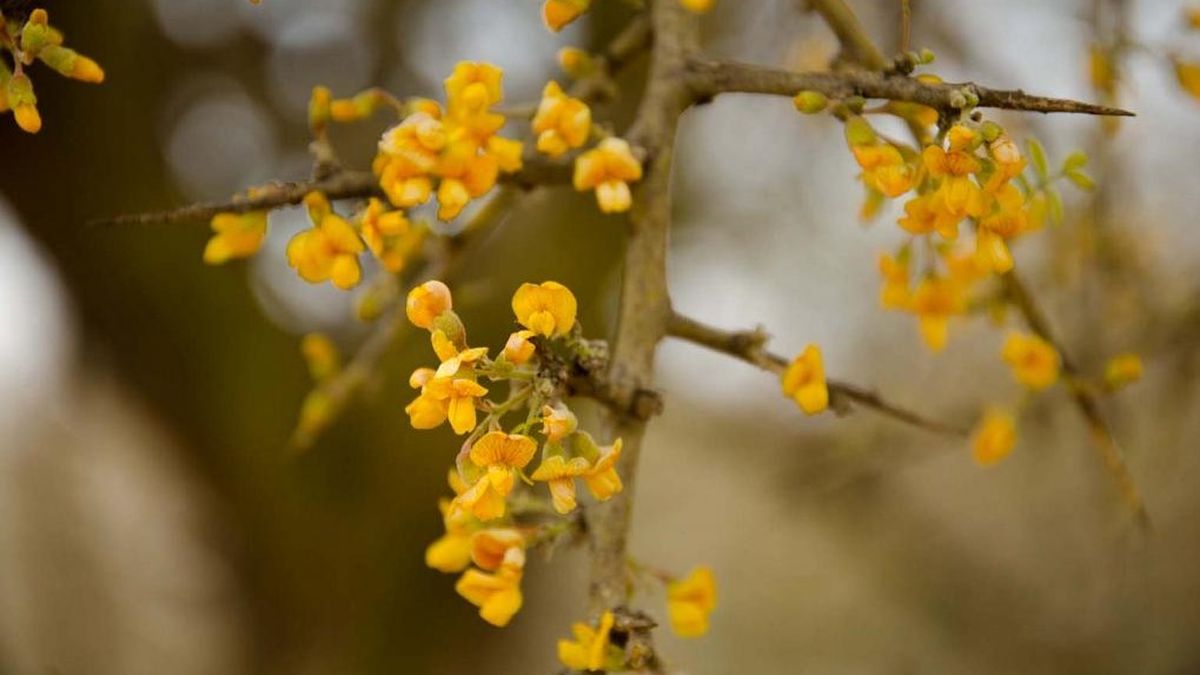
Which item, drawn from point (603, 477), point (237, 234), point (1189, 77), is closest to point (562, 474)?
point (603, 477)

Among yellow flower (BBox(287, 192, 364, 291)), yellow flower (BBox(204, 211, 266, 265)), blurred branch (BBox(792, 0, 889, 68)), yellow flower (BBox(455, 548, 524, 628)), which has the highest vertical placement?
blurred branch (BBox(792, 0, 889, 68))

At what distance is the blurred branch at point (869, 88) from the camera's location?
1.45 ft

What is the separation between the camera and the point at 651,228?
61cm

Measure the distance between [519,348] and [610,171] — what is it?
15 cm

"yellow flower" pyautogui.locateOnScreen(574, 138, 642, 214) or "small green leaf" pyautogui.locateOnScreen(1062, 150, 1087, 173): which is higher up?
"small green leaf" pyautogui.locateOnScreen(1062, 150, 1087, 173)

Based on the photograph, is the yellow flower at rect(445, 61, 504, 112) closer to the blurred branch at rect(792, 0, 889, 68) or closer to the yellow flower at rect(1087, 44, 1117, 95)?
the blurred branch at rect(792, 0, 889, 68)

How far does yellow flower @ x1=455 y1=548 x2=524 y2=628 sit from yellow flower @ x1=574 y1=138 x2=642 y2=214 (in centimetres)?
17

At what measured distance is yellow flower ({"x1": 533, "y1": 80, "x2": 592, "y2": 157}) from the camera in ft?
1.72

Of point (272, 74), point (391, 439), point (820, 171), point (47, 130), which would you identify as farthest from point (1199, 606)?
point (47, 130)

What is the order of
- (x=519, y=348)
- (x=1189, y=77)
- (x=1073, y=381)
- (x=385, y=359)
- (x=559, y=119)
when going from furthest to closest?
(x=385, y=359) → (x=1189, y=77) → (x=1073, y=381) → (x=559, y=119) → (x=519, y=348)

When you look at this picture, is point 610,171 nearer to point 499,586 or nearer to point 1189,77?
point 499,586

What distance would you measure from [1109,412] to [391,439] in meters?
1.05

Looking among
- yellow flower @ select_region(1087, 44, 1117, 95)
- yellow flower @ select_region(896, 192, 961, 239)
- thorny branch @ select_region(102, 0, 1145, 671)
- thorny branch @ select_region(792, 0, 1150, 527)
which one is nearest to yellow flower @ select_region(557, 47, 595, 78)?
thorny branch @ select_region(102, 0, 1145, 671)

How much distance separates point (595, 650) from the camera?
471 mm
